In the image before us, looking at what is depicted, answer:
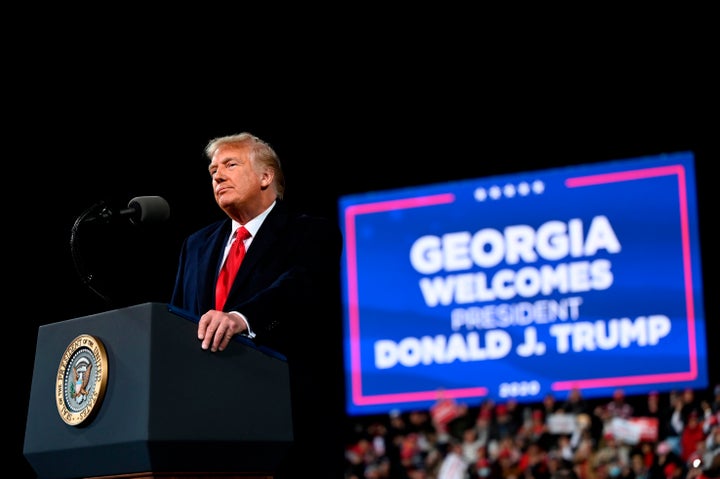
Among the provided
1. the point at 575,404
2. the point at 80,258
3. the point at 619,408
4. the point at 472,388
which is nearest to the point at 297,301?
the point at 80,258

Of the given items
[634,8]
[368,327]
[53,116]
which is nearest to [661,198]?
[634,8]

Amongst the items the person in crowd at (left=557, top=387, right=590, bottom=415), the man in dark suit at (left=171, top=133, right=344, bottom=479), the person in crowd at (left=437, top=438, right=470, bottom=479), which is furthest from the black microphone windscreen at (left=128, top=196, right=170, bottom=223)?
the person in crowd at (left=557, top=387, right=590, bottom=415)

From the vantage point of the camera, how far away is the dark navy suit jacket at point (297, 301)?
5.11 ft

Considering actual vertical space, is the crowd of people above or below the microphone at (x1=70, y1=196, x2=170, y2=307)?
below

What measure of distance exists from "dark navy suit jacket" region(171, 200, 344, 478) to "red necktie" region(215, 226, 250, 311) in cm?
2

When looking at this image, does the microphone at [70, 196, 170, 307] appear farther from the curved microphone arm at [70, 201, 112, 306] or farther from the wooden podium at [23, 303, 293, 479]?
the wooden podium at [23, 303, 293, 479]

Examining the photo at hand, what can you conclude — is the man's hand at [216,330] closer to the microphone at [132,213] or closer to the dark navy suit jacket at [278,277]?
the dark navy suit jacket at [278,277]

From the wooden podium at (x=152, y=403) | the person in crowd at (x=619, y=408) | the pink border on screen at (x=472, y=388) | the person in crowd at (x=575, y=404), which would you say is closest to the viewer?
the wooden podium at (x=152, y=403)

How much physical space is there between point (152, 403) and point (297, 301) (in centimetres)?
32

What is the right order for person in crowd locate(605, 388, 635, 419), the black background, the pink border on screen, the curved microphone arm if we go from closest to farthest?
1. the curved microphone arm
2. the black background
3. person in crowd locate(605, 388, 635, 419)
4. the pink border on screen

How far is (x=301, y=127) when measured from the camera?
8.73 meters

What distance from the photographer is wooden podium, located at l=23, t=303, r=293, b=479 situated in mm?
1326

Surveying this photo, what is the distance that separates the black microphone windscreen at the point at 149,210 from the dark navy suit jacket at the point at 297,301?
0.16 m

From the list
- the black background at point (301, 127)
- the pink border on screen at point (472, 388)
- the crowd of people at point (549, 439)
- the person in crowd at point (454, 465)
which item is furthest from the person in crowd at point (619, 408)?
the person in crowd at point (454, 465)
